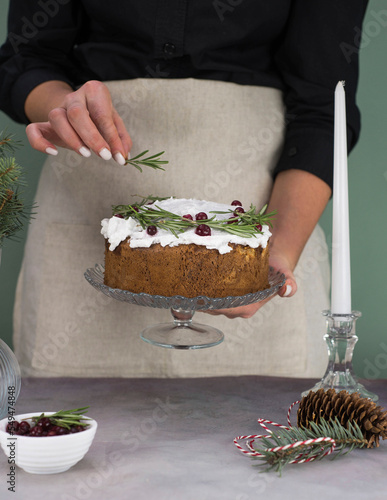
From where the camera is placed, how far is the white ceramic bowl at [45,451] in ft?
2.35

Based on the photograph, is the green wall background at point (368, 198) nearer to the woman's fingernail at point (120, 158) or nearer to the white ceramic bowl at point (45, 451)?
the woman's fingernail at point (120, 158)

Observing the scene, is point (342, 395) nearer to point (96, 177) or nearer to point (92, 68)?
point (96, 177)

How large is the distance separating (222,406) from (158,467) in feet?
0.80

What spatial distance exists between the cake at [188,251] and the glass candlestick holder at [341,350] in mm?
166

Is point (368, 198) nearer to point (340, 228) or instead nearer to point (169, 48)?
point (169, 48)

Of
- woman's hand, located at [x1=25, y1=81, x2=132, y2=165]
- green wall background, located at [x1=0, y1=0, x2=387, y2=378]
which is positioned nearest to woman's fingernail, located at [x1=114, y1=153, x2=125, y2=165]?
woman's hand, located at [x1=25, y1=81, x2=132, y2=165]

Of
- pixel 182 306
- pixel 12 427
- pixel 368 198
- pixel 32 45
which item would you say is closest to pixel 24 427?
pixel 12 427

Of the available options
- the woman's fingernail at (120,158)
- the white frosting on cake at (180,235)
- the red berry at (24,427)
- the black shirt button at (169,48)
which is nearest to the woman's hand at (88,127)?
the woman's fingernail at (120,158)

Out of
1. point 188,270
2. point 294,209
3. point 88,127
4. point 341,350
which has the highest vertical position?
point 88,127

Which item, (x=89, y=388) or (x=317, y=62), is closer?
(x=89, y=388)

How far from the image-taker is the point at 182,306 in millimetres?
955

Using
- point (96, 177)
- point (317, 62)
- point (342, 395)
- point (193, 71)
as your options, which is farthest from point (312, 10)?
point (342, 395)

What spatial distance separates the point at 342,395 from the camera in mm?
835

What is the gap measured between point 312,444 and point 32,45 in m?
1.13
